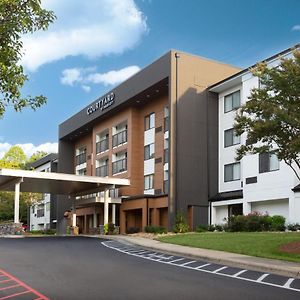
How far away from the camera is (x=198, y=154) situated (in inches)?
1551

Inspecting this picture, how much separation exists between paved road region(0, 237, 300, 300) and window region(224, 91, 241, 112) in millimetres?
21744

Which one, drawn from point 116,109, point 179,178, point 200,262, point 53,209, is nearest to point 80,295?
point 200,262

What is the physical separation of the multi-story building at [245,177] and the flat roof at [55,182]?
333 inches

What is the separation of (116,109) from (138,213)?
32.4 feet

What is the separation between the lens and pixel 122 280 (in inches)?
537

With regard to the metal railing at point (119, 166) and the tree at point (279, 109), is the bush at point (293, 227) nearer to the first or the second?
the tree at point (279, 109)

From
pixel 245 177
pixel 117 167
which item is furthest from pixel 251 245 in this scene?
pixel 117 167

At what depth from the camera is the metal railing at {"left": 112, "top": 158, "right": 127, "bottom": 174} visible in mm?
47406

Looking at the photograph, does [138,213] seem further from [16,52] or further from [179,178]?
[16,52]

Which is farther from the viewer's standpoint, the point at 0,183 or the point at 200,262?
the point at 0,183

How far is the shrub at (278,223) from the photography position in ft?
104

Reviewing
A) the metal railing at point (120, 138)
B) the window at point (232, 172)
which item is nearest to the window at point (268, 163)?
the window at point (232, 172)

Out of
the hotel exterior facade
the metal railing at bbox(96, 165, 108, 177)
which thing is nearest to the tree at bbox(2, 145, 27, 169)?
the metal railing at bbox(96, 165, 108, 177)

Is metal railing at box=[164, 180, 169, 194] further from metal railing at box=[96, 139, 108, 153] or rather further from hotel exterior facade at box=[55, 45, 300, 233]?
metal railing at box=[96, 139, 108, 153]
